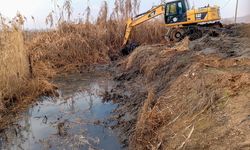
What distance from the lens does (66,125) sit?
6.39m

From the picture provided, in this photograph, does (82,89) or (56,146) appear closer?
(56,146)

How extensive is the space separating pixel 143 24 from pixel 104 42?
202 centimetres

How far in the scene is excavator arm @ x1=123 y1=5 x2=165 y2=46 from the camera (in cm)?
1463

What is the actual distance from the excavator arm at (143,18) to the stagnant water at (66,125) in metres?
5.82

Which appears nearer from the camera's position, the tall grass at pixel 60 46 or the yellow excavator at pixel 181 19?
the tall grass at pixel 60 46

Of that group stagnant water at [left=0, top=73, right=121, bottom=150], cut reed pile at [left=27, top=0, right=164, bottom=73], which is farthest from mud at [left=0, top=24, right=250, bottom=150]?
cut reed pile at [left=27, top=0, right=164, bottom=73]

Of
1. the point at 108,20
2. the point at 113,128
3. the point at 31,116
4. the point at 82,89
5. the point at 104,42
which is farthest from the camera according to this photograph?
the point at 108,20

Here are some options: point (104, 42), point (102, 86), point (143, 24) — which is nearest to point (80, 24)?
point (104, 42)

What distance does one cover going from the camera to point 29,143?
5738 mm

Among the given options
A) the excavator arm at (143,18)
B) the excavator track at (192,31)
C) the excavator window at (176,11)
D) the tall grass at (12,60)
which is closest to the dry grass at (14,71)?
the tall grass at (12,60)

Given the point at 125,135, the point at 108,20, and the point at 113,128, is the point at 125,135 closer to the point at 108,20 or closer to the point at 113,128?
the point at 113,128

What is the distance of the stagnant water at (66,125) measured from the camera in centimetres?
554

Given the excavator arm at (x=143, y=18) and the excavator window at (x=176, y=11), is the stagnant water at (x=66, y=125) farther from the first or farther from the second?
the excavator window at (x=176, y=11)

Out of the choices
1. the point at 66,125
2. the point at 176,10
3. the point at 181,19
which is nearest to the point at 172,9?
the point at 176,10
